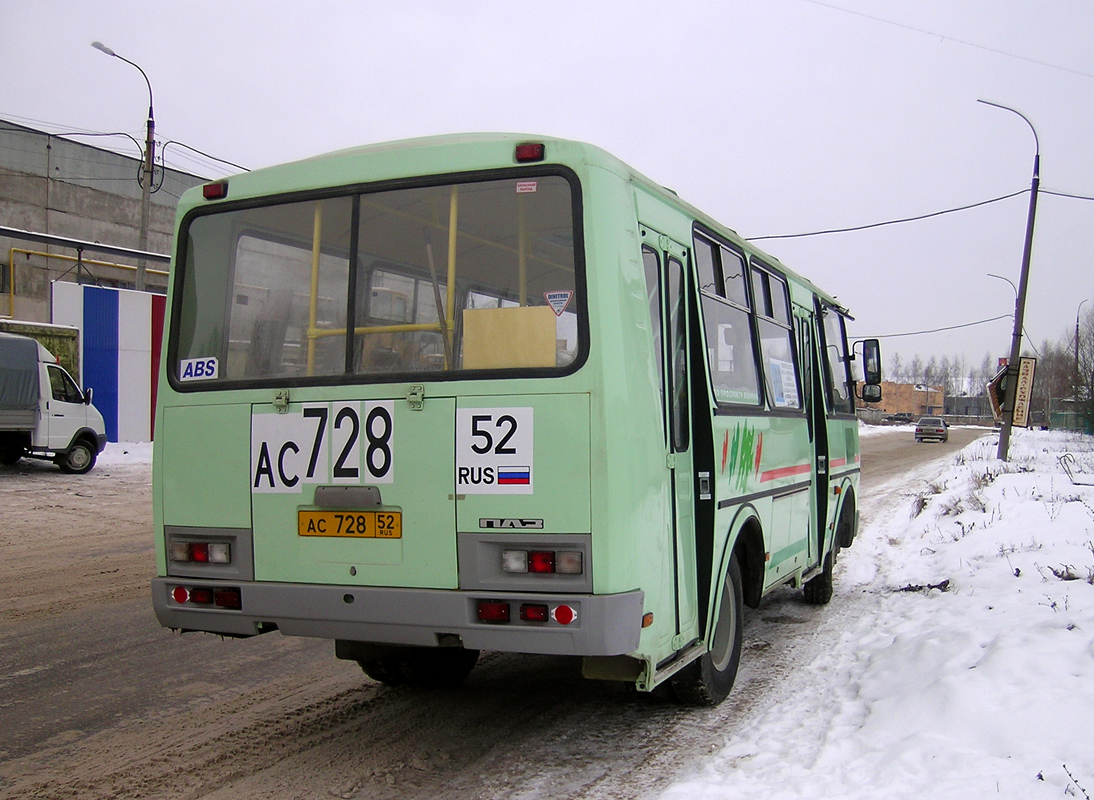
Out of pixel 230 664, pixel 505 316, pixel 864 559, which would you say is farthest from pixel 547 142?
pixel 864 559

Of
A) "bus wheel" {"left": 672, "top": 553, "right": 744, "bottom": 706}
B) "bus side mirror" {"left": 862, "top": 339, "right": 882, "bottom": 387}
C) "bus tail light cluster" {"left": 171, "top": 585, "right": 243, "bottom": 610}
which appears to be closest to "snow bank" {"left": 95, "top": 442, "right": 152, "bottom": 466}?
"bus side mirror" {"left": 862, "top": 339, "right": 882, "bottom": 387}

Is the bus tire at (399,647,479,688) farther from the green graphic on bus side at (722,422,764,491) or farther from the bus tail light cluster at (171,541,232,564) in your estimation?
the green graphic on bus side at (722,422,764,491)

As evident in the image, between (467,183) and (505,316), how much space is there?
67cm

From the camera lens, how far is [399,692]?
5.79 meters

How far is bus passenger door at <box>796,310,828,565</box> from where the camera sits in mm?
8062

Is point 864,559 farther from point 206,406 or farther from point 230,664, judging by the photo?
point 206,406

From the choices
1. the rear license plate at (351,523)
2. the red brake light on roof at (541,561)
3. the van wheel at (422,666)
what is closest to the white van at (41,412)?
the van wheel at (422,666)

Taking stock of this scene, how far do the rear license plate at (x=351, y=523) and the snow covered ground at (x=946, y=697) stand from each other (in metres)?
1.69

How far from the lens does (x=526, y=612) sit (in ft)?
13.4

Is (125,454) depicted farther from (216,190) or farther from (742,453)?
(742,453)

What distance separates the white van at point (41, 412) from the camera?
18234 millimetres

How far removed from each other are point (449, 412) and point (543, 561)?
0.78 m

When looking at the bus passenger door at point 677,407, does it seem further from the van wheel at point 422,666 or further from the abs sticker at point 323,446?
the van wheel at point 422,666

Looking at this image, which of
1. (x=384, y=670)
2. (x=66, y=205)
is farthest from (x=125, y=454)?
(x=384, y=670)
